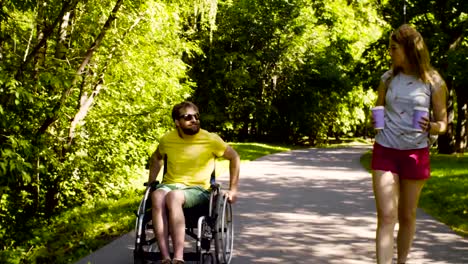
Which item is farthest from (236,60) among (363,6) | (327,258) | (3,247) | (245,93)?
(327,258)

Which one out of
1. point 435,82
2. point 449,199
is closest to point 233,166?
point 435,82

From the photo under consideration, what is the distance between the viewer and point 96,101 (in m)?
11.2

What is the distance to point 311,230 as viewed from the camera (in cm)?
682

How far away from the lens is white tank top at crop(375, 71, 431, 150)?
3881mm

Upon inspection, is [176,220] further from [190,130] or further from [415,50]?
[415,50]

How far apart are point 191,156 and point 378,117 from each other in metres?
1.70

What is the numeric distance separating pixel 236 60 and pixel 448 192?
21898 millimetres

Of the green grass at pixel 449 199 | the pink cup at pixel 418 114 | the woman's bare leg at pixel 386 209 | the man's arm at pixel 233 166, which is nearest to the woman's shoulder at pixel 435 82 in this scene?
the pink cup at pixel 418 114

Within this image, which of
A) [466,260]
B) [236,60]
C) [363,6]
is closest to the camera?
[466,260]

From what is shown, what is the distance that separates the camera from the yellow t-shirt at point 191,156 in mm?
4883

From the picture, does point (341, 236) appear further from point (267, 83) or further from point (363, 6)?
point (363, 6)

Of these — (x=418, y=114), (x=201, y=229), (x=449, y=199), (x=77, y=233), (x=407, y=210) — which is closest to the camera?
(x=418, y=114)

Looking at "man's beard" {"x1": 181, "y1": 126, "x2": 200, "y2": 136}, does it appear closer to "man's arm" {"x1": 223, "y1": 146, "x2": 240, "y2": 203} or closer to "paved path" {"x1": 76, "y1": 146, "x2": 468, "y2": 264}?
"man's arm" {"x1": 223, "y1": 146, "x2": 240, "y2": 203}

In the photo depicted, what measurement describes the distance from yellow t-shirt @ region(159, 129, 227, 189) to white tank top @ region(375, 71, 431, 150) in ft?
5.08
